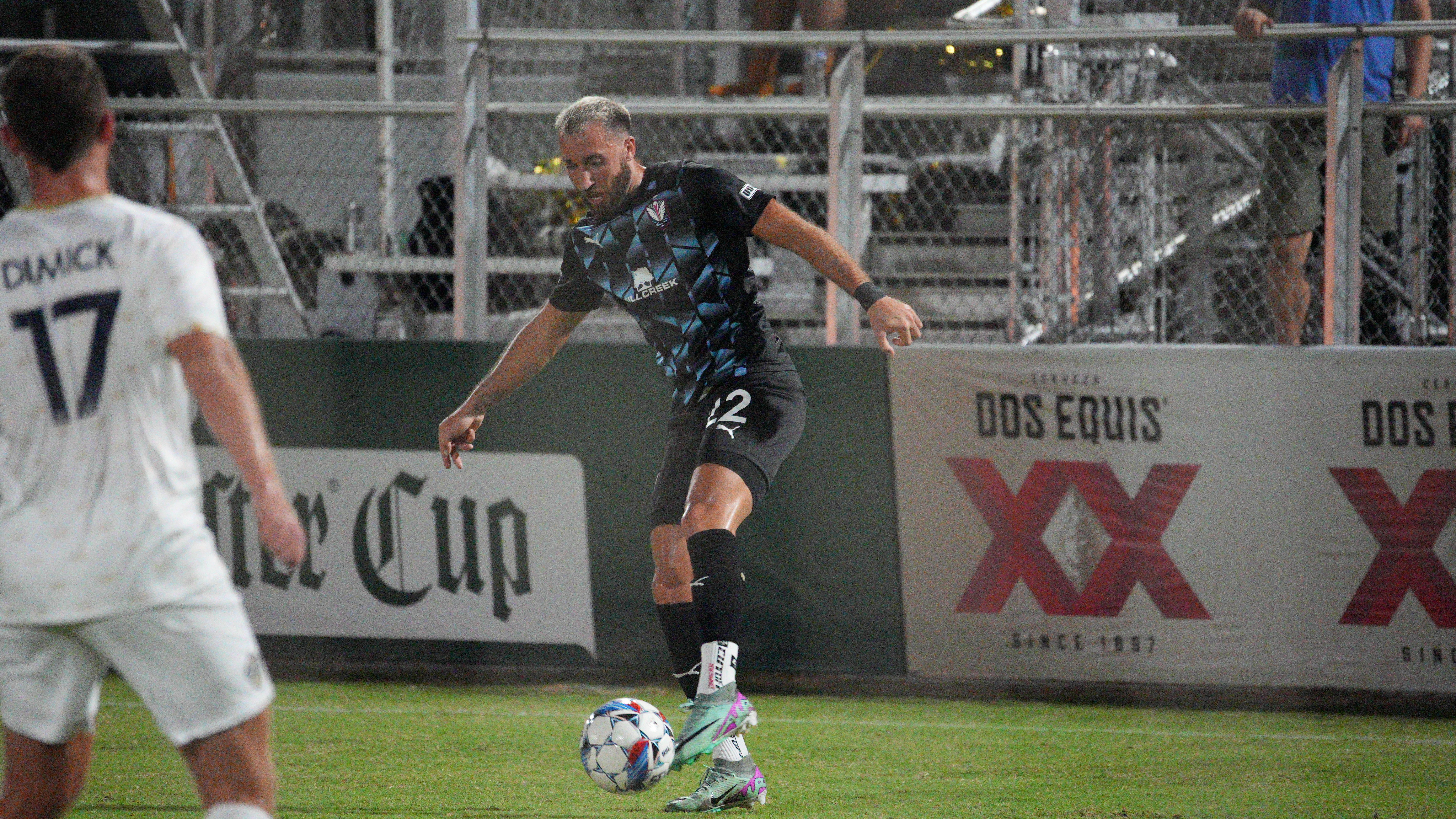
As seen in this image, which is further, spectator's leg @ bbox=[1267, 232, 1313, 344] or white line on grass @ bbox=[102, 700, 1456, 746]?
spectator's leg @ bbox=[1267, 232, 1313, 344]

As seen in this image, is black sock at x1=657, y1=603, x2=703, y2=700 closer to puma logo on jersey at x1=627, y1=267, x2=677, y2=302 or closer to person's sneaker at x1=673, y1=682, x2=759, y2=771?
person's sneaker at x1=673, y1=682, x2=759, y2=771

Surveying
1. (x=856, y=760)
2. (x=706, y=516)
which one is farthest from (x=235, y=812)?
(x=856, y=760)

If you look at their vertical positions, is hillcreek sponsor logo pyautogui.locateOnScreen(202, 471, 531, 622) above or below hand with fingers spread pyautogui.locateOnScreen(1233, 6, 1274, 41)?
below

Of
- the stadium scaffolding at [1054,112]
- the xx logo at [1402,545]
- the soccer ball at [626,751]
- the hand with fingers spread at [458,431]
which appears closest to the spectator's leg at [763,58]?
the stadium scaffolding at [1054,112]

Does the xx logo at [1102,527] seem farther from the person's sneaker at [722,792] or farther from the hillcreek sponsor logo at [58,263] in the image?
the hillcreek sponsor logo at [58,263]

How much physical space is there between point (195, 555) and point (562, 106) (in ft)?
16.6

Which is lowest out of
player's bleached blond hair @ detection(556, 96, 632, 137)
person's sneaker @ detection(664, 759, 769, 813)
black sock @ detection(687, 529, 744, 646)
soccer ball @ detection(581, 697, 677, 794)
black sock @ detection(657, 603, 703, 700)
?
person's sneaker @ detection(664, 759, 769, 813)

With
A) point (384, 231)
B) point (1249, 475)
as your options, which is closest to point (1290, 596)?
point (1249, 475)

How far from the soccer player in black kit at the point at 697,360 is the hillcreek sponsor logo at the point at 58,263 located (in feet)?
7.90

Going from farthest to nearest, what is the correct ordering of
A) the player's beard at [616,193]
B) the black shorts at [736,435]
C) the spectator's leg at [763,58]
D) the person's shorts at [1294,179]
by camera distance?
the spectator's leg at [763,58], the person's shorts at [1294,179], the player's beard at [616,193], the black shorts at [736,435]

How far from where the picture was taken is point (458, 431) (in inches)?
209

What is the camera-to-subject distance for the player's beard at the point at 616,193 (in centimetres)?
518

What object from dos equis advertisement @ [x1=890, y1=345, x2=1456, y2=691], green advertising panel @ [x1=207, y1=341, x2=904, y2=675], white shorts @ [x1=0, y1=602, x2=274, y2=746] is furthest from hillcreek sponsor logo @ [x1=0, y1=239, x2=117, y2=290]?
dos equis advertisement @ [x1=890, y1=345, x2=1456, y2=691]

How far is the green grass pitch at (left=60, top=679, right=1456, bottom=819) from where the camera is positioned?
5055 millimetres
